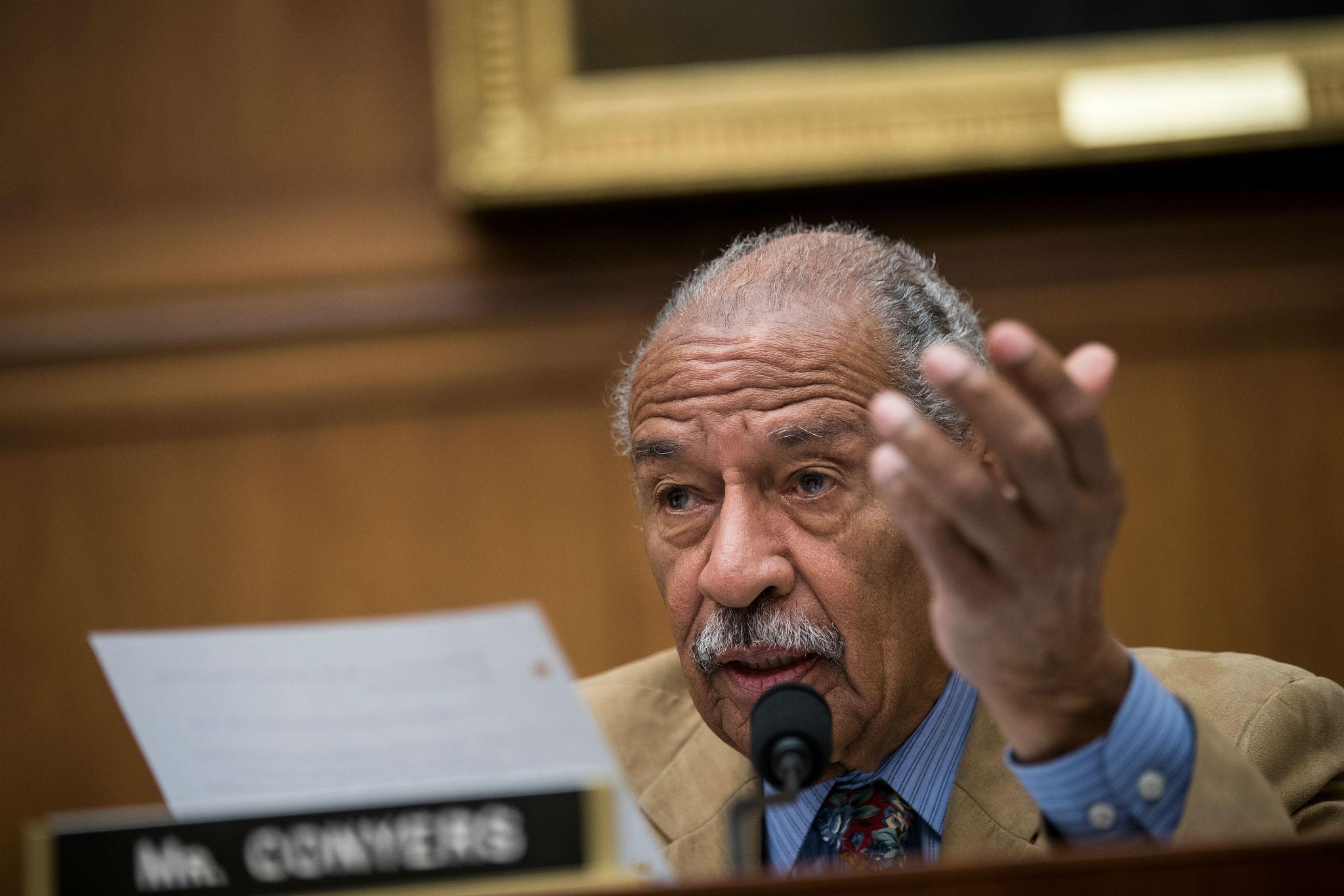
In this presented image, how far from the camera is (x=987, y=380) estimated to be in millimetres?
978

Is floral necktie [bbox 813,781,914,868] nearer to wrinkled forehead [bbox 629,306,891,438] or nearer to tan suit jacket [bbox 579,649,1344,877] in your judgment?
tan suit jacket [bbox 579,649,1344,877]

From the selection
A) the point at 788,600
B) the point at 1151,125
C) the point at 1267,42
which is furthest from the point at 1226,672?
the point at 1267,42

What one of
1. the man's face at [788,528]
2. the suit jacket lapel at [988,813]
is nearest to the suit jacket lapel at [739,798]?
the suit jacket lapel at [988,813]

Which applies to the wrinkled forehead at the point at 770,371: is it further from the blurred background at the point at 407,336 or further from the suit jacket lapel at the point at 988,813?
the blurred background at the point at 407,336

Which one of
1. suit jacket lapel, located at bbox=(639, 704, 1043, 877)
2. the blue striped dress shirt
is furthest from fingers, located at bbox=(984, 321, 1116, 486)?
suit jacket lapel, located at bbox=(639, 704, 1043, 877)

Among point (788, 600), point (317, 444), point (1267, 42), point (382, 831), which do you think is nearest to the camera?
point (382, 831)

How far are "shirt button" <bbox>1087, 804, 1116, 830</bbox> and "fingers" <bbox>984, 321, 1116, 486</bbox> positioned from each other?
0.94 ft

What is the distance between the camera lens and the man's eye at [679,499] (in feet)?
6.09

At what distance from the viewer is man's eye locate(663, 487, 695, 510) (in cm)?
186

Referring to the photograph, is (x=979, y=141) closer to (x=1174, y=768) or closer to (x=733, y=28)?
(x=733, y=28)

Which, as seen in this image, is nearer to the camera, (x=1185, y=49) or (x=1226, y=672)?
(x=1226, y=672)

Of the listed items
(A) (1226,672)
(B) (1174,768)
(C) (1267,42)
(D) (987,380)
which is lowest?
(A) (1226,672)

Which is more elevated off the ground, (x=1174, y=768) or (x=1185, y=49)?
(x=1185, y=49)

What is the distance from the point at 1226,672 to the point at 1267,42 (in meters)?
1.50
